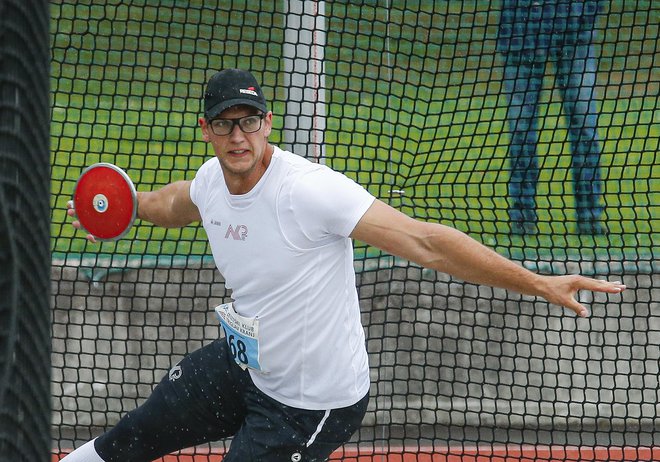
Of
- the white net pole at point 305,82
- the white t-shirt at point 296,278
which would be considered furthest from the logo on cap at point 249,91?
the white net pole at point 305,82

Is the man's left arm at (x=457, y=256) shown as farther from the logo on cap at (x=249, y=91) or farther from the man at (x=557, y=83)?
the man at (x=557, y=83)

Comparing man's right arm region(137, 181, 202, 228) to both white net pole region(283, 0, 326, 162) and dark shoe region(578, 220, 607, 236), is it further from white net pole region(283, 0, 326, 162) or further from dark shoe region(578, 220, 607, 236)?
dark shoe region(578, 220, 607, 236)

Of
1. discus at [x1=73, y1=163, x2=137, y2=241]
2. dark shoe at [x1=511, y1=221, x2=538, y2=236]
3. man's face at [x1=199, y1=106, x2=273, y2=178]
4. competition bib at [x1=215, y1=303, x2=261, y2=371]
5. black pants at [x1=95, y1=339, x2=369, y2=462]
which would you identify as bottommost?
black pants at [x1=95, y1=339, x2=369, y2=462]

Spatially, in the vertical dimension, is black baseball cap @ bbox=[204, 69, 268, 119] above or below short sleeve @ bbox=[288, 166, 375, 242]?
above

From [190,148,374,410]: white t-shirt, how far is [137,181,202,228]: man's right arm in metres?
0.46

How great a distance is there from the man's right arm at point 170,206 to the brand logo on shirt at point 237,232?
0.51 meters

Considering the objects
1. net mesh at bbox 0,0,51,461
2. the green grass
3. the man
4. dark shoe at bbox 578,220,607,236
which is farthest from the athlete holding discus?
the green grass

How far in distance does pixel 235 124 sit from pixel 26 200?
6.38ft

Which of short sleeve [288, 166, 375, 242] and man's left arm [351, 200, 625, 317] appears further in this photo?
short sleeve [288, 166, 375, 242]

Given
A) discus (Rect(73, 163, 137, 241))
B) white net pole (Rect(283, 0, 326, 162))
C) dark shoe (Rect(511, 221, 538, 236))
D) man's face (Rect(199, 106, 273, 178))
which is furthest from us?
dark shoe (Rect(511, 221, 538, 236))

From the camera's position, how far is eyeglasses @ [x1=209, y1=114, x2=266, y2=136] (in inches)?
161

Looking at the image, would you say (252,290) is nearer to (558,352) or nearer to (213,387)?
(213,387)

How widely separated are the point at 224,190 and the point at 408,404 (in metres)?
3.31

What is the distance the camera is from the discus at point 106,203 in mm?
4809
